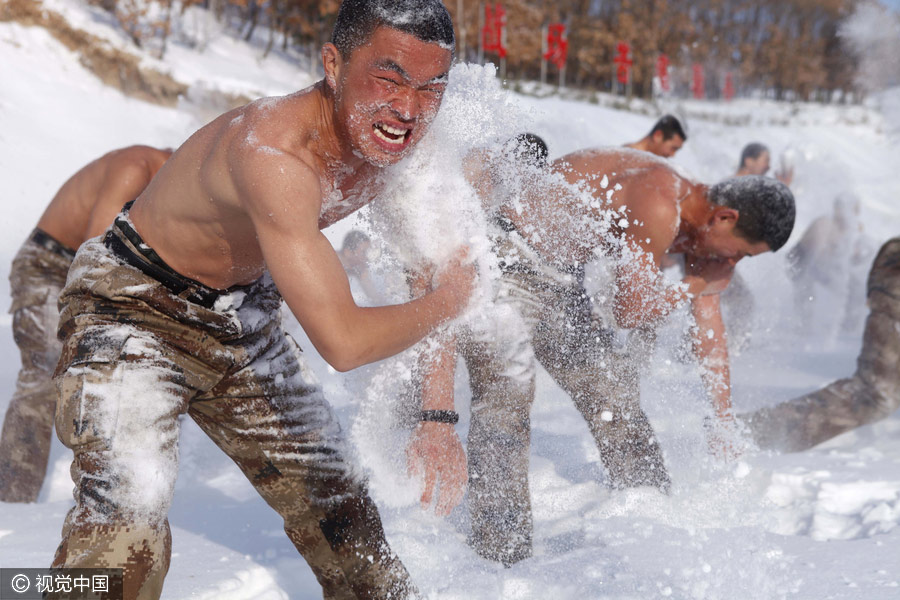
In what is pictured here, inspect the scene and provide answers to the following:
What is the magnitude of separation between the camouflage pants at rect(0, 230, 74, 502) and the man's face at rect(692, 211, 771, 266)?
8.03 feet

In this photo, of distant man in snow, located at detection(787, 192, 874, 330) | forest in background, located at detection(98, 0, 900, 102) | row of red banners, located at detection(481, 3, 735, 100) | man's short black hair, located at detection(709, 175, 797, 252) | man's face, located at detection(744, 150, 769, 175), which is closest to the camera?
man's short black hair, located at detection(709, 175, 797, 252)

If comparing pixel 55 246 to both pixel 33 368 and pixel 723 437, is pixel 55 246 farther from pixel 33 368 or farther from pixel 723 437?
pixel 723 437

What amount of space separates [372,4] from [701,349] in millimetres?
2198

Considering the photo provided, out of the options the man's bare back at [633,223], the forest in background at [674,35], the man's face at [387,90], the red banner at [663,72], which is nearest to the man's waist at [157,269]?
the man's face at [387,90]

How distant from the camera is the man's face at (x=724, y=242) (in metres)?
2.85

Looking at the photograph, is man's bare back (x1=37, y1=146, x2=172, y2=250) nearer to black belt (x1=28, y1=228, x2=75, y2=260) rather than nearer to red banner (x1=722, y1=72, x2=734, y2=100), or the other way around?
black belt (x1=28, y1=228, x2=75, y2=260)

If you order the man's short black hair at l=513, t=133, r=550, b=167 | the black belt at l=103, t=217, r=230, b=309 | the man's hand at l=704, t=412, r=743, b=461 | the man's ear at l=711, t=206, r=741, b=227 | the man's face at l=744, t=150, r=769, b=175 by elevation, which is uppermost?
the man's short black hair at l=513, t=133, r=550, b=167

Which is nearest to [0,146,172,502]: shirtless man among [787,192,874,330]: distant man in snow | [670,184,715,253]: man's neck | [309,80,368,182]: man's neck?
[309,80,368,182]: man's neck

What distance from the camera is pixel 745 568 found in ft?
7.56

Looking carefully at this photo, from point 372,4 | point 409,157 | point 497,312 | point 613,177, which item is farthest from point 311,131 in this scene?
point 613,177

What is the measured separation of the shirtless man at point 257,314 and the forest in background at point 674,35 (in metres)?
10.2

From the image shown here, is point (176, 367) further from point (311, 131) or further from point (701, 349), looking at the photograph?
point (701, 349)

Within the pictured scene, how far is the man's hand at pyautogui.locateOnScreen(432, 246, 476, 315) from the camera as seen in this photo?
1859mm

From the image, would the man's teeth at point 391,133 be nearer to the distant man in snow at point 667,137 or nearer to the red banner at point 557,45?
the distant man in snow at point 667,137
